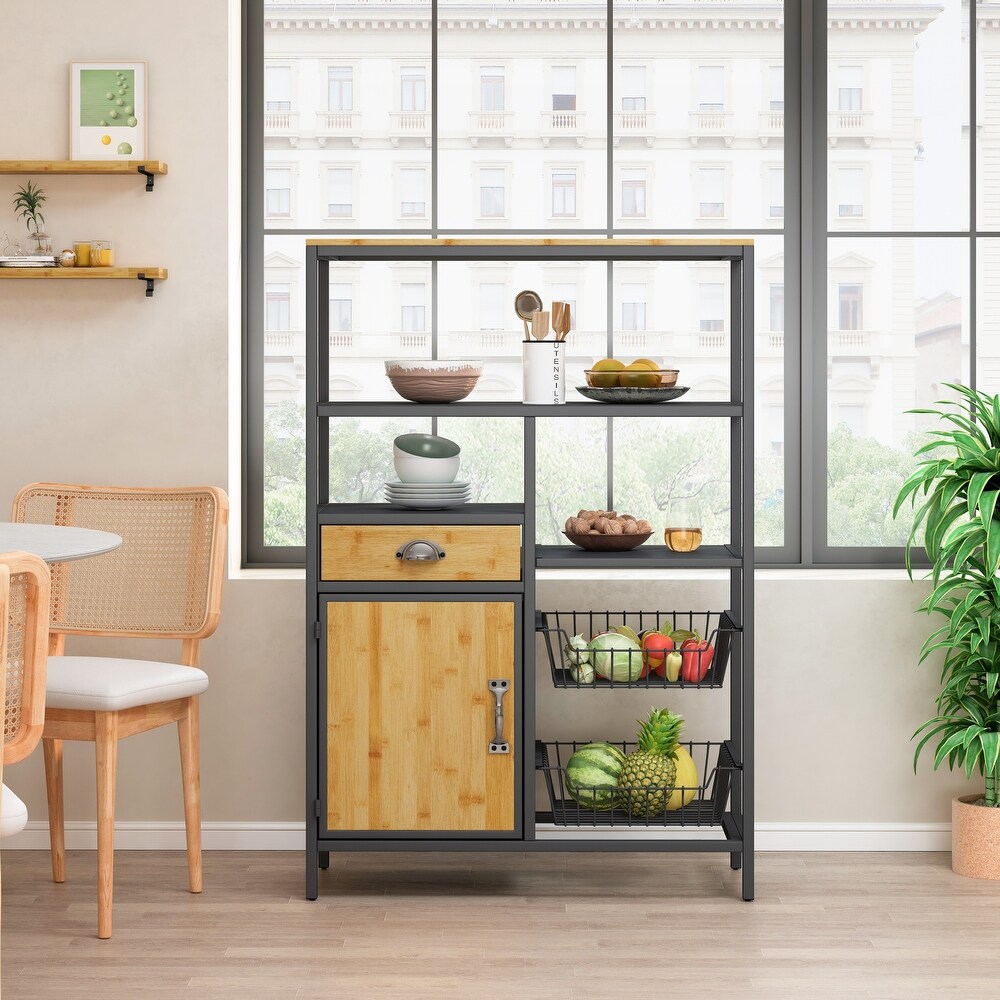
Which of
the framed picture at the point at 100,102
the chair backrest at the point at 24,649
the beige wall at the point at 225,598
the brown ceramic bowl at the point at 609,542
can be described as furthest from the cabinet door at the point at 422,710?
the framed picture at the point at 100,102

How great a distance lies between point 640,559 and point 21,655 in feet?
5.01

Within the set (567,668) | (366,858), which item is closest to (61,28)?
(567,668)

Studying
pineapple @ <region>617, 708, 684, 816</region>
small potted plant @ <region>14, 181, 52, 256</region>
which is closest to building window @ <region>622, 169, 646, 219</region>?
pineapple @ <region>617, 708, 684, 816</region>

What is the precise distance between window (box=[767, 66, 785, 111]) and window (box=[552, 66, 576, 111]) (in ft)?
1.93

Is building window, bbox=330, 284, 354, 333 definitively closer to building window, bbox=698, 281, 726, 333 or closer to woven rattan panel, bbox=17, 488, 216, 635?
woven rattan panel, bbox=17, 488, 216, 635

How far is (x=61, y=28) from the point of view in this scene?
3264 millimetres

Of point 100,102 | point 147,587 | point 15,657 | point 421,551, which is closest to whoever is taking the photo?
point 15,657

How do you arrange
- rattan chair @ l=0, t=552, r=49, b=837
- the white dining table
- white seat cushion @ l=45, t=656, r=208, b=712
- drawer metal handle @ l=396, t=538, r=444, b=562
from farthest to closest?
drawer metal handle @ l=396, t=538, r=444, b=562, white seat cushion @ l=45, t=656, r=208, b=712, the white dining table, rattan chair @ l=0, t=552, r=49, b=837

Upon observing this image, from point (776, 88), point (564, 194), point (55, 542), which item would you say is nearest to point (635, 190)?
point (564, 194)

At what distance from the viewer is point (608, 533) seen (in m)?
2.96

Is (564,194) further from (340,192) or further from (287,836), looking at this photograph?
(287,836)

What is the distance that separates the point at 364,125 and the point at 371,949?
232cm

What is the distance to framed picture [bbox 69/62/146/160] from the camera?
324 centimetres

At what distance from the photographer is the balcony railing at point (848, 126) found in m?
3.42
